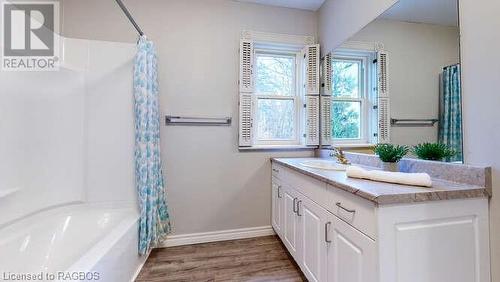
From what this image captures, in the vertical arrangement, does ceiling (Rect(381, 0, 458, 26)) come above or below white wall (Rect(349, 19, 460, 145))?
above

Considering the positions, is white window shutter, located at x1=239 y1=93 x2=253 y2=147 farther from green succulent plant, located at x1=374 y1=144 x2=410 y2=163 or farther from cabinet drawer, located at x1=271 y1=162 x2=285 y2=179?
green succulent plant, located at x1=374 y1=144 x2=410 y2=163

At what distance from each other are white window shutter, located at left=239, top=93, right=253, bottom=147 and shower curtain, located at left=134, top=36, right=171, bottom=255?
0.83 metres

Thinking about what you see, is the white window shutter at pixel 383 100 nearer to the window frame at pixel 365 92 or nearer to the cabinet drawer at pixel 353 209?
the window frame at pixel 365 92

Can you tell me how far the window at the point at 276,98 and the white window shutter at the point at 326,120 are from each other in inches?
11.3

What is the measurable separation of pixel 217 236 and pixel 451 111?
2140 millimetres

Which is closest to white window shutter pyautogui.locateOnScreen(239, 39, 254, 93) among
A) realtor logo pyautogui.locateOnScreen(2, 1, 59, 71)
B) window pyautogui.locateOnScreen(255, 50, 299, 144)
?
window pyautogui.locateOnScreen(255, 50, 299, 144)

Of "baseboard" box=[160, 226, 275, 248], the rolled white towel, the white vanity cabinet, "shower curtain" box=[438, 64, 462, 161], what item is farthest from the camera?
"baseboard" box=[160, 226, 275, 248]

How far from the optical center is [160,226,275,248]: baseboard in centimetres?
229

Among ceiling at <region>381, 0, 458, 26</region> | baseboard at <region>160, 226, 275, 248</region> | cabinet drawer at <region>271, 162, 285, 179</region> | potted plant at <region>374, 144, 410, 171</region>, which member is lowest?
baseboard at <region>160, 226, 275, 248</region>

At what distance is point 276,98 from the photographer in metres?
2.59

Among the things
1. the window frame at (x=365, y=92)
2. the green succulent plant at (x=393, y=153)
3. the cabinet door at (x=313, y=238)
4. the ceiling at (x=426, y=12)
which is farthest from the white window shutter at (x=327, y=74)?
the cabinet door at (x=313, y=238)

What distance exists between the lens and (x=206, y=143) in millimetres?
2369

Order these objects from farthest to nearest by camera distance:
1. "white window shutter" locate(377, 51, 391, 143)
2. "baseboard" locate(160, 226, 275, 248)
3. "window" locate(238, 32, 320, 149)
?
"window" locate(238, 32, 320, 149), "baseboard" locate(160, 226, 275, 248), "white window shutter" locate(377, 51, 391, 143)

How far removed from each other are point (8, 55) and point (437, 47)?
287 centimetres
